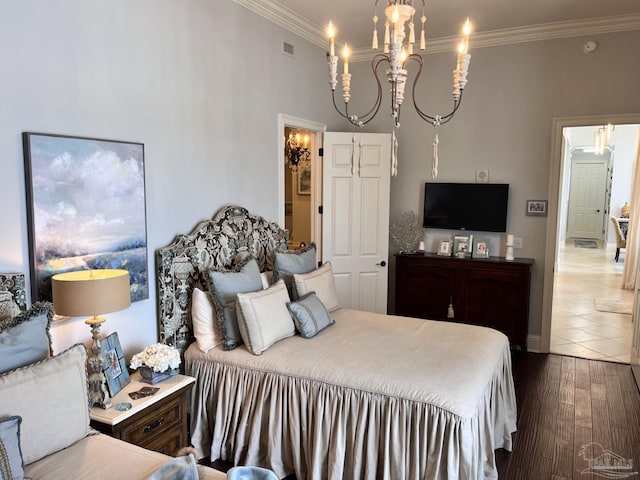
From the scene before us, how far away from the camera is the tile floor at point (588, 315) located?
501 cm

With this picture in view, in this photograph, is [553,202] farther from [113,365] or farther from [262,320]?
[113,365]

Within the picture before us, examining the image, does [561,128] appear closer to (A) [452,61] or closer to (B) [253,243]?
(A) [452,61]

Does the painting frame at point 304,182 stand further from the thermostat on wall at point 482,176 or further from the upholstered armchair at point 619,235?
the upholstered armchair at point 619,235

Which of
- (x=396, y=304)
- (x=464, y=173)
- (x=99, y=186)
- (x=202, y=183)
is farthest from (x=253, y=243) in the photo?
(x=464, y=173)

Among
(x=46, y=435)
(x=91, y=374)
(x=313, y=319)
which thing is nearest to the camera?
(x=46, y=435)

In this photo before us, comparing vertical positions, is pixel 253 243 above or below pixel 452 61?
below

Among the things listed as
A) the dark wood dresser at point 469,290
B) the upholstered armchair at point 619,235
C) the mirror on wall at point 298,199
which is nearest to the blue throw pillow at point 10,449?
the dark wood dresser at point 469,290

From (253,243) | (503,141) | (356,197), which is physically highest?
(503,141)

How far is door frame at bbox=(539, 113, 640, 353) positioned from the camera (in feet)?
15.0

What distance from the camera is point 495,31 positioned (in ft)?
15.5

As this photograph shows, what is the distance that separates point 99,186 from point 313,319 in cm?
159

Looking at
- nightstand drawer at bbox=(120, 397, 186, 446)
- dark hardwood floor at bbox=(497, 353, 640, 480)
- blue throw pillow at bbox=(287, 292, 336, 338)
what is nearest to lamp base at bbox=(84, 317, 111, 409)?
nightstand drawer at bbox=(120, 397, 186, 446)

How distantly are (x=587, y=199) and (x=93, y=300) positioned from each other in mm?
14486

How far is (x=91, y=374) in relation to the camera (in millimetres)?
2408
